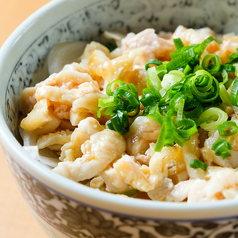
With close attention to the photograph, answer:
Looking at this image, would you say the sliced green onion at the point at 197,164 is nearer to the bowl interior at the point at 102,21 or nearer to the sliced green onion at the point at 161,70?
the sliced green onion at the point at 161,70

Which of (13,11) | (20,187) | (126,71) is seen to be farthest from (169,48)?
(13,11)

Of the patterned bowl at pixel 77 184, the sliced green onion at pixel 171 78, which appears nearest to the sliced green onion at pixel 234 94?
the sliced green onion at pixel 171 78

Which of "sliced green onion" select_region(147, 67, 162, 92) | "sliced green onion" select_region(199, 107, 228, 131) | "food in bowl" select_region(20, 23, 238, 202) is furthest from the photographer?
"sliced green onion" select_region(147, 67, 162, 92)

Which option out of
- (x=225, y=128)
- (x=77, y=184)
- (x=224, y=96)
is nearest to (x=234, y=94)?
(x=224, y=96)

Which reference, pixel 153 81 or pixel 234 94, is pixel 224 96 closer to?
pixel 234 94

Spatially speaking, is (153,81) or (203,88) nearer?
(203,88)

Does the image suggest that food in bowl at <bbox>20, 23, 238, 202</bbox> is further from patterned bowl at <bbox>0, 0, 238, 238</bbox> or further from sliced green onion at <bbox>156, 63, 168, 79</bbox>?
patterned bowl at <bbox>0, 0, 238, 238</bbox>

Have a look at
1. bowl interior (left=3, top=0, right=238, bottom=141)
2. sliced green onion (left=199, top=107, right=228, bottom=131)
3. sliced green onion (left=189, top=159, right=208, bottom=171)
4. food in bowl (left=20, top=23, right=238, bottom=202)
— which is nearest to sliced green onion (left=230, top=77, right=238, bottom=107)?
food in bowl (left=20, top=23, right=238, bottom=202)
